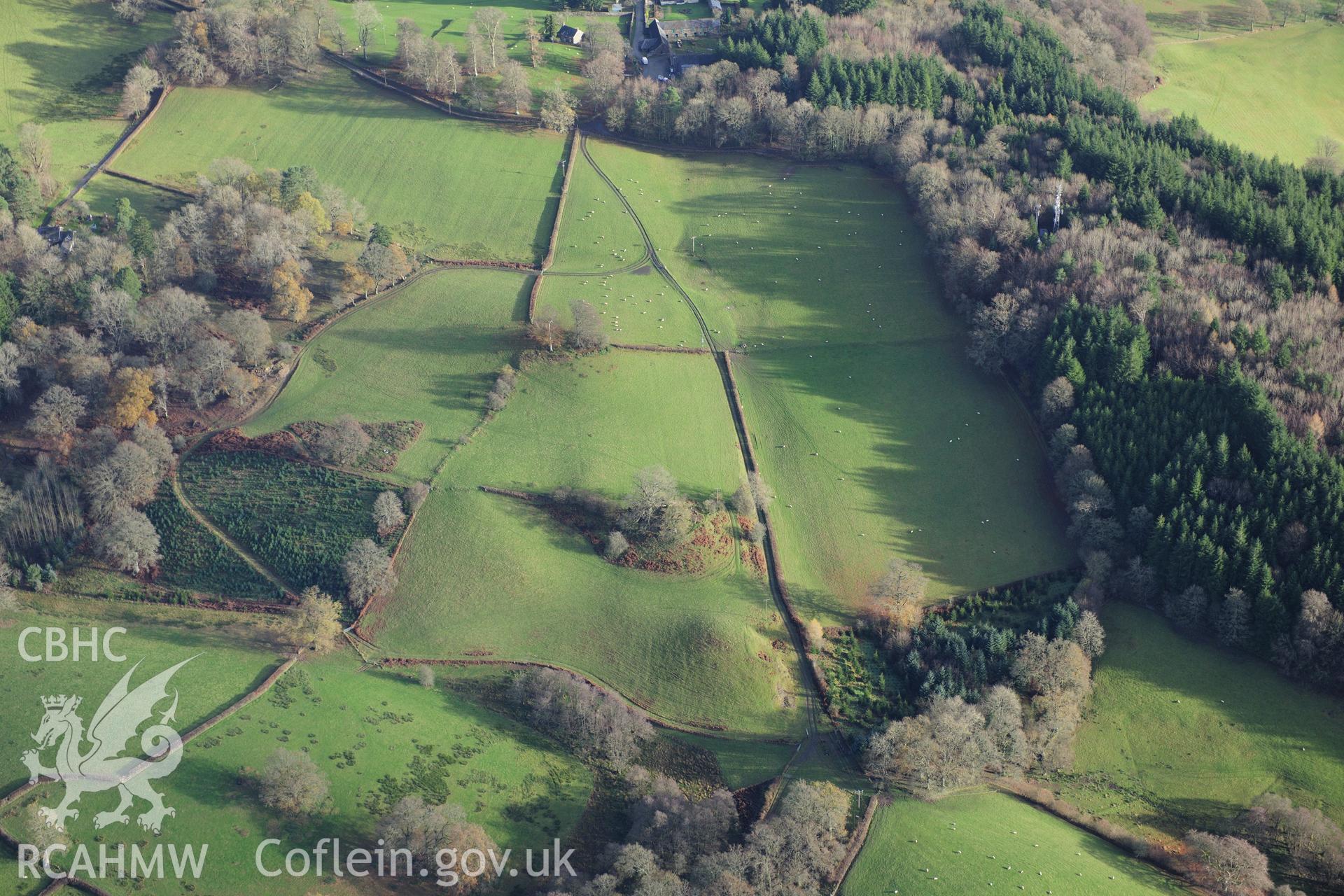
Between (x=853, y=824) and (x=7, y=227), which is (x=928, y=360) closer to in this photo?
(x=853, y=824)

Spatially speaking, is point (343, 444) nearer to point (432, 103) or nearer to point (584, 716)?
point (584, 716)

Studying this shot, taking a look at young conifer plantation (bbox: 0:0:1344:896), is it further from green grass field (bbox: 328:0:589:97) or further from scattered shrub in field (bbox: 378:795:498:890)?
green grass field (bbox: 328:0:589:97)

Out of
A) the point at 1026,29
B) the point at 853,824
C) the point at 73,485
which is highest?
the point at 1026,29

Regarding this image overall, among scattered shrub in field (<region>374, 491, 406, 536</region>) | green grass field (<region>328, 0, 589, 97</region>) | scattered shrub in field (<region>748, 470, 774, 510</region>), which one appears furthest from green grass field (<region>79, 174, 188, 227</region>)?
scattered shrub in field (<region>748, 470, 774, 510</region>)

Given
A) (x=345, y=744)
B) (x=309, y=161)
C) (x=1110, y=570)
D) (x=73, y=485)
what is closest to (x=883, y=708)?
(x=1110, y=570)

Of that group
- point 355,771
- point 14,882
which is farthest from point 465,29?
point 14,882

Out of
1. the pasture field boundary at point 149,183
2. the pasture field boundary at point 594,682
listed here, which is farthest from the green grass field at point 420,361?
the pasture field boundary at point 149,183
